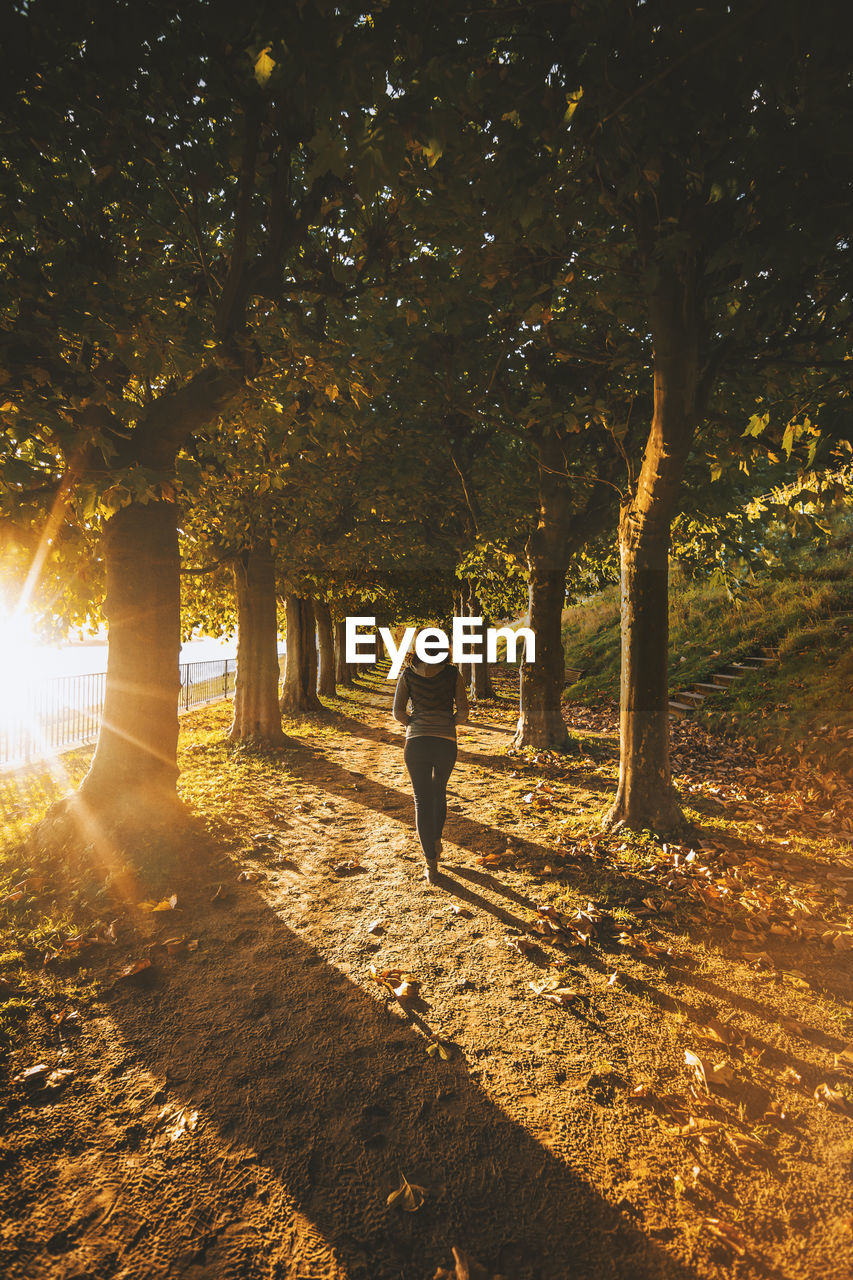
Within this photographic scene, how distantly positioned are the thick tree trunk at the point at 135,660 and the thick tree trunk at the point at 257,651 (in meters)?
5.88

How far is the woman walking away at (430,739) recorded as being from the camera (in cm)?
540

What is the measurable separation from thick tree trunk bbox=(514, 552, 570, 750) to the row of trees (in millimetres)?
2497

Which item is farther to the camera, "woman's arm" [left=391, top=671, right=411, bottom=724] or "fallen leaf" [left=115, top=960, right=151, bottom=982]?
"woman's arm" [left=391, top=671, right=411, bottom=724]

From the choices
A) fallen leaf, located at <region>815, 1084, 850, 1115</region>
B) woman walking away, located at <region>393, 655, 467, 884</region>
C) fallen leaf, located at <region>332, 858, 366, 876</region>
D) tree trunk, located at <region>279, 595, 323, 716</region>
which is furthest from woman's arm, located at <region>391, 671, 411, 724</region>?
tree trunk, located at <region>279, 595, 323, 716</region>

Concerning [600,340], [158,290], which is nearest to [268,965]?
[158,290]

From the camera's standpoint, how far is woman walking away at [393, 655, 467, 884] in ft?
17.7

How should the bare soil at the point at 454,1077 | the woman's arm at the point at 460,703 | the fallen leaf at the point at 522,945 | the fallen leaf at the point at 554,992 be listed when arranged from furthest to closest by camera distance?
the woman's arm at the point at 460,703, the fallen leaf at the point at 522,945, the fallen leaf at the point at 554,992, the bare soil at the point at 454,1077

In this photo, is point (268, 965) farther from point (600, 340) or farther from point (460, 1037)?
point (600, 340)

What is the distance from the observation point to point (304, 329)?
6305 millimetres

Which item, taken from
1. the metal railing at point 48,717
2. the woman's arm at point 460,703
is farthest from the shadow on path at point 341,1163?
the metal railing at point 48,717

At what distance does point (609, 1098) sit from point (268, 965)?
2.52 meters

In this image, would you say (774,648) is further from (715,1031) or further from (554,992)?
(554,992)

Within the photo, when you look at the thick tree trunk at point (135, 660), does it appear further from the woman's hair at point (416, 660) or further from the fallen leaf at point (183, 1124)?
the fallen leaf at point (183, 1124)

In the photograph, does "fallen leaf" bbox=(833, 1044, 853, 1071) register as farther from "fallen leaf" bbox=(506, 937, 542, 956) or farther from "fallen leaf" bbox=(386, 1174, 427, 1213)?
"fallen leaf" bbox=(386, 1174, 427, 1213)
